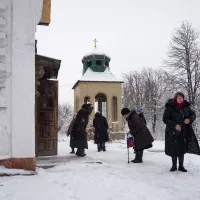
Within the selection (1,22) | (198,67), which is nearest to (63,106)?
(198,67)

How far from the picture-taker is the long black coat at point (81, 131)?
9070mm

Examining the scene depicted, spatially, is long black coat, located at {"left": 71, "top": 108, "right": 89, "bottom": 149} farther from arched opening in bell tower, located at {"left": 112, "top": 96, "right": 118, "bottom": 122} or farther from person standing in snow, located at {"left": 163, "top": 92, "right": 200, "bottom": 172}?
arched opening in bell tower, located at {"left": 112, "top": 96, "right": 118, "bottom": 122}

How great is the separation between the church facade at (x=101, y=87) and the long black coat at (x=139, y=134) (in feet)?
59.0

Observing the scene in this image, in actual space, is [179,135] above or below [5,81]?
below

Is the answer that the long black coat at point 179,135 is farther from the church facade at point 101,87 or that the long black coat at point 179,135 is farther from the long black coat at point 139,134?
the church facade at point 101,87

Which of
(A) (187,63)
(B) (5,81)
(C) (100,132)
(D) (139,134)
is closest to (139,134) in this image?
(D) (139,134)

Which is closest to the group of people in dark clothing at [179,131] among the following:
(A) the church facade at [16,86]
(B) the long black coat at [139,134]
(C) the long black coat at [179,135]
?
(C) the long black coat at [179,135]

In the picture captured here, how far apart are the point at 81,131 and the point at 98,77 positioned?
18015 mm

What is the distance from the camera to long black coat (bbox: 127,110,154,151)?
7.42 m

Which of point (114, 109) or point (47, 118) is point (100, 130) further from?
point (114, 109)

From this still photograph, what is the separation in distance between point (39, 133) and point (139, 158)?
10.4ft

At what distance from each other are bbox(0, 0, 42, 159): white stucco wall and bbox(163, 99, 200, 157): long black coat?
109 inches

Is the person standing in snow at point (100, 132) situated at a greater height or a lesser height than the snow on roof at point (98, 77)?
lesser

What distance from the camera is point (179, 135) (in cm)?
606
